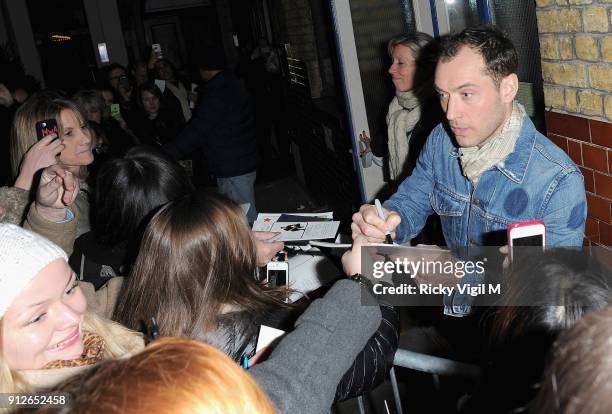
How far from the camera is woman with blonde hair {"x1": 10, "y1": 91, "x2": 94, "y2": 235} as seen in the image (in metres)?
3.13

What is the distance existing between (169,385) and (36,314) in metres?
0.68

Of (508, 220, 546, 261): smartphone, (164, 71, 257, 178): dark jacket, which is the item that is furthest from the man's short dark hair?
(164, 71, 257, 178): dark jacket

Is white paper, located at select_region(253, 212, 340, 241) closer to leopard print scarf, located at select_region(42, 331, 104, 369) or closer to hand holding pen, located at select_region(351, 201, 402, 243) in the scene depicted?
hand holding pen, located at select_region(351, 201, 402, 243)

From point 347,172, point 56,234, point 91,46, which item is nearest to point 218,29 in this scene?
point 91,46

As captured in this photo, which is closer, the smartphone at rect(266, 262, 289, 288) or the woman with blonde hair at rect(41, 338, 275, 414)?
the woman with blonde hair at rect(41, 338, 275, 414)

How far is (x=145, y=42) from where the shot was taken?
1340 centimetres

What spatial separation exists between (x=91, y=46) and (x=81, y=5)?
2.79ft

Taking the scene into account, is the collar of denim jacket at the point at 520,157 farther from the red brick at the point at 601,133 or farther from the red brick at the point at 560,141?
the red brick at the point at 560,141

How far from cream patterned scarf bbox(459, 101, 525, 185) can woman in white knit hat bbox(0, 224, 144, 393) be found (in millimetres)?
1416

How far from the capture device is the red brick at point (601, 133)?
87.7 inches

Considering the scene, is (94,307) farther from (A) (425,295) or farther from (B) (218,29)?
(B) (218,29)

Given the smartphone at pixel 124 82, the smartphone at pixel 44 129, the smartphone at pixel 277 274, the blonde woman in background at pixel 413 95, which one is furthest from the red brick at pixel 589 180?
the smartphone at pixel 124 82

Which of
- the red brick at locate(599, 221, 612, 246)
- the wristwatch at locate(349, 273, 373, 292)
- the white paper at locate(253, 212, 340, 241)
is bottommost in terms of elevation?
the red brick at locate(599, 221, 612, 246)

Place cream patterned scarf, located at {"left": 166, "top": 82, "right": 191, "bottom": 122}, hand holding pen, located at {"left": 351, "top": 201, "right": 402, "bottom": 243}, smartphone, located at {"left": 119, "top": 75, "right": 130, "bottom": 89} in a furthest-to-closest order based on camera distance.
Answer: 1. smartphone, located at {"left": 119, "top": 75, "right": 130, "bottom": 89}
2. cream patterned scarf, located at {"left": 166, "top": 82, "right": 191, "bottom": 122}
3. hand holding pen, located at {"left": 351, "top": 201, "right": 402, "bottom": 243}
